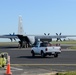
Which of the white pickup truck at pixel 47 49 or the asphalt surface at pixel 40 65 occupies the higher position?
the white pickup truck at pixel 47 49

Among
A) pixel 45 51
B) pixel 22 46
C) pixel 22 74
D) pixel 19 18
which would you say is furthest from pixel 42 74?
pixel 19 18

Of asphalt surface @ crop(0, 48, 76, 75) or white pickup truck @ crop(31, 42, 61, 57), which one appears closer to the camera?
asphalt surface @ crop(0, 48, 76, 75)

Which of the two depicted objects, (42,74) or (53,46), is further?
(53,46)

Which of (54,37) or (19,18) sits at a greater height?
(19,18)

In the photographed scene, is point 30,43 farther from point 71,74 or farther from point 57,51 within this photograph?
point 71,74

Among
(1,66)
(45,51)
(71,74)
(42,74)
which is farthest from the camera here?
(45,51)

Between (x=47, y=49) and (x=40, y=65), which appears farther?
(x=47, y=49)

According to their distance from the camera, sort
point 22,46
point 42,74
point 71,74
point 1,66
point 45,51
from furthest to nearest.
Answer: point 22,46, point 45,51, point 1,66, point 42,74, point 71,74

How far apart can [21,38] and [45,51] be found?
135 ft

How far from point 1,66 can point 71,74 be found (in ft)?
22.7

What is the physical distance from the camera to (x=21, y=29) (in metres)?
78.6

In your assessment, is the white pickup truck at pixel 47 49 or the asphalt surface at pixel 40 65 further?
the white pickup truck at pixel 47 49

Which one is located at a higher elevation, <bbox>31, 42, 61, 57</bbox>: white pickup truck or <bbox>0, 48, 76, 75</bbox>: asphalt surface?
<bbox>31, 42, 61, 57</bbox>: white pickup truck

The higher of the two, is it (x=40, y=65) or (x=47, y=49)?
(x=47, y=49)
